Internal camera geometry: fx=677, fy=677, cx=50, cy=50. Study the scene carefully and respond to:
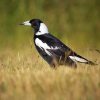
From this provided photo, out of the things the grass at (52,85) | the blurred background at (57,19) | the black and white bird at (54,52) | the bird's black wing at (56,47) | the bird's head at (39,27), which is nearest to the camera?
the grass at (52,85)

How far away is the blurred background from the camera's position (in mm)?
15148

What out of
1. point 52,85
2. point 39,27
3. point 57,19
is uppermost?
point 39,27

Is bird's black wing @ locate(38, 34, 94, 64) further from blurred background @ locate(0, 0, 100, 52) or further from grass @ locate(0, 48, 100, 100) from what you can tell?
blurred background @ locate(0, 0, 100, 52)

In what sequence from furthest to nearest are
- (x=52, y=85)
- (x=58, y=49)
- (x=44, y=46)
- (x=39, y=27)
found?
(x=39, y=27)
(x=44, y=46)
(x=58, y=49)
(x=52, y=85)

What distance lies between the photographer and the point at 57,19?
1622 cm

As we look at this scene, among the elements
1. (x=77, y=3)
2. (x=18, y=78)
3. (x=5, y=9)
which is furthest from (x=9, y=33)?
(x=18, y=78)

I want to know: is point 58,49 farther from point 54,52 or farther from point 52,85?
point 52,85

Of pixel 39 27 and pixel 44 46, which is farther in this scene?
pixel 39 27

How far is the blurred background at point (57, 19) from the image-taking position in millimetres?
15148

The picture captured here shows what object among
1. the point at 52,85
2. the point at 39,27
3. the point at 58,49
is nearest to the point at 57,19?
the point at 39,27

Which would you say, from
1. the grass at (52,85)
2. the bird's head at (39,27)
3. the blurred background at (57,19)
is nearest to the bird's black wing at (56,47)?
the bird's head at (39,27)

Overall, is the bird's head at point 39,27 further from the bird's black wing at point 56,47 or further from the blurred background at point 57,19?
the blurred background at point 57,19

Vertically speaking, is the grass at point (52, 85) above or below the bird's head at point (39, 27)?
below

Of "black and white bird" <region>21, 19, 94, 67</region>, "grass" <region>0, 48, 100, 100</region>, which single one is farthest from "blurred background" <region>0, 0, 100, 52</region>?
"grass" <region>0, 48, 100, 100</region>
